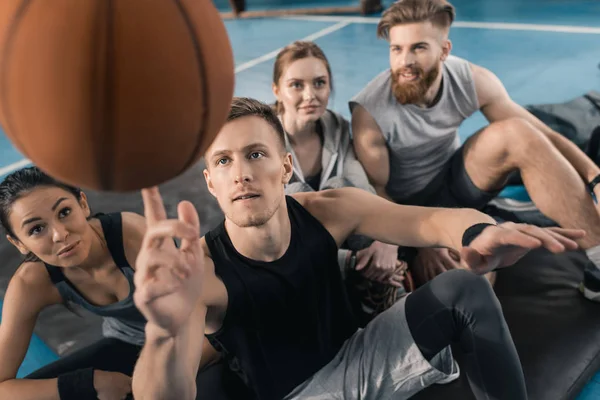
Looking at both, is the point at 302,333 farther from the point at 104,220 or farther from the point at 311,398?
the point at 104,220

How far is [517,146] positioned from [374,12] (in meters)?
5.37

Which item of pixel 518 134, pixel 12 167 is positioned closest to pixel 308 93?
pixel 518 134

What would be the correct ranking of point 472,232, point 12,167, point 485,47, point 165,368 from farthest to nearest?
1. point 485,47
2. point 12,167
3. point 472,232
4. point 165,368

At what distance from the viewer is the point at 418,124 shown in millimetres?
2332

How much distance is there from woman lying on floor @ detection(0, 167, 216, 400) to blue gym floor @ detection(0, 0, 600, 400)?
196 centimetres

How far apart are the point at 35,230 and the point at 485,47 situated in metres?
4.60

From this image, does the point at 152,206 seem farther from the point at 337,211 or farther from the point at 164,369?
the point at 337,211

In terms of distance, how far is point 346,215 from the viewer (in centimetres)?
161

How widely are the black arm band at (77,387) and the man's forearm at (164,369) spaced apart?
0.57m

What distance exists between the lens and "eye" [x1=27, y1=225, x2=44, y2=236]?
5.36 ft

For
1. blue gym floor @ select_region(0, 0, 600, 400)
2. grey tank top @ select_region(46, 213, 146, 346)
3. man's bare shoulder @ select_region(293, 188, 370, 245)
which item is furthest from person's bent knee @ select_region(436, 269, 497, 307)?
blue gym floor @ select_region(0, 0, 600, 400)

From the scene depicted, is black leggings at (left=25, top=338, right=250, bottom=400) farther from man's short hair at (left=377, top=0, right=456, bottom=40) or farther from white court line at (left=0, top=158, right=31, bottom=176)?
white court line at (left=0, top=158, right=31, bottom=176)

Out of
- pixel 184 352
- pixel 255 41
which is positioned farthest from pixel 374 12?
pixel 184 352


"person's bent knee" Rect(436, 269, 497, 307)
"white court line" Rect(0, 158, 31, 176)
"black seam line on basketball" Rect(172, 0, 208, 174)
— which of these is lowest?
"white court line" Rect(0, 158, 31, 176)
